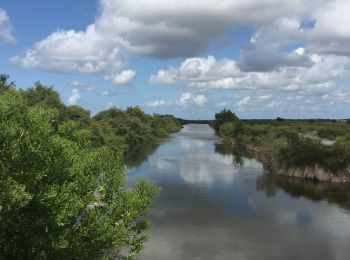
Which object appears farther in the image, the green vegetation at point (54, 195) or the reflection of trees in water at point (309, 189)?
the reflection of trees in water at point (309, 189)

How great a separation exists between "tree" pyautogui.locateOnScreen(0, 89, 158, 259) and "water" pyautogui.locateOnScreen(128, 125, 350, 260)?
48.2ft

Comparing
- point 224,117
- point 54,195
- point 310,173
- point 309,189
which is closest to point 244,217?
point 309,189

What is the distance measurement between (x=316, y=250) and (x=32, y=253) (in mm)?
25023

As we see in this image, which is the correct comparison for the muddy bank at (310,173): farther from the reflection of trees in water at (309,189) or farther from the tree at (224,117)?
the tree at (224,117)

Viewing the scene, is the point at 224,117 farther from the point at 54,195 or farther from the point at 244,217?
the point at 54,195

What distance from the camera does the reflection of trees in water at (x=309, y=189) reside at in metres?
53.9

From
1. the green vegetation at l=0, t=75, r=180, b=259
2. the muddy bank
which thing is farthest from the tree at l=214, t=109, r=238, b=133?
the green vegetation at l=0, t=75, r=180, b=259

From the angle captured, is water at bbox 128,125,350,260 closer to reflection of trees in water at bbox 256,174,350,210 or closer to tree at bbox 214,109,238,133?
reflection of trees in water at bbox 256,174,350,210

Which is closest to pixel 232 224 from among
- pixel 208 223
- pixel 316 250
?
pixel 208 223

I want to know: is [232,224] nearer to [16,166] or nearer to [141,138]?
[16,166]

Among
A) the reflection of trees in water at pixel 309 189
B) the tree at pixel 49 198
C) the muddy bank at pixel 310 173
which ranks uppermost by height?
the tree at pixel 49 198

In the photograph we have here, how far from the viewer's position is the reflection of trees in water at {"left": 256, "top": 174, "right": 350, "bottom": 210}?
5393cm

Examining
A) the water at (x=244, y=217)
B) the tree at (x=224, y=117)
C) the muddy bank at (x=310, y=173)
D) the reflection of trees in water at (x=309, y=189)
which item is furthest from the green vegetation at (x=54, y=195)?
the tree at (x=224, y=117)

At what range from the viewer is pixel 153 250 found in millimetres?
34031
